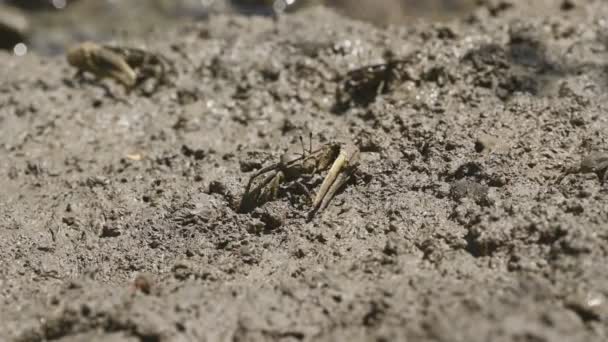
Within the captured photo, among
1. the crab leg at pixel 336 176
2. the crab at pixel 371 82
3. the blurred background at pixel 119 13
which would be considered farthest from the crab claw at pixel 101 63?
the crab leg at pixel 336 176

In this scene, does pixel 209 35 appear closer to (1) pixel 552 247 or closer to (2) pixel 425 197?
(2) pixel 425 197

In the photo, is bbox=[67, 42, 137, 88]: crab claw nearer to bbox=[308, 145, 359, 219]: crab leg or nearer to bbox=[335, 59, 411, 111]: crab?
bbox=[335, 59, 411, 111]: crab

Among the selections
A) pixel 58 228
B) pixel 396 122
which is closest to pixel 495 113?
pixel 396 122

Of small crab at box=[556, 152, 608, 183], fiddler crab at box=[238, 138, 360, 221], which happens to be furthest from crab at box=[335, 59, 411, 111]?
small crab at box=[556, 152, 608, 183]

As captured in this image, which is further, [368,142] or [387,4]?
[387,4]

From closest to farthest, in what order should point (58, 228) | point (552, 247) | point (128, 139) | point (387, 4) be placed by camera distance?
point (552, 247)
point (58, 228)
point (128, 139)
point (387, 4)

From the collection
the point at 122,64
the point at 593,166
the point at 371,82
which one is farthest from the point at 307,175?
the point at 122,64
